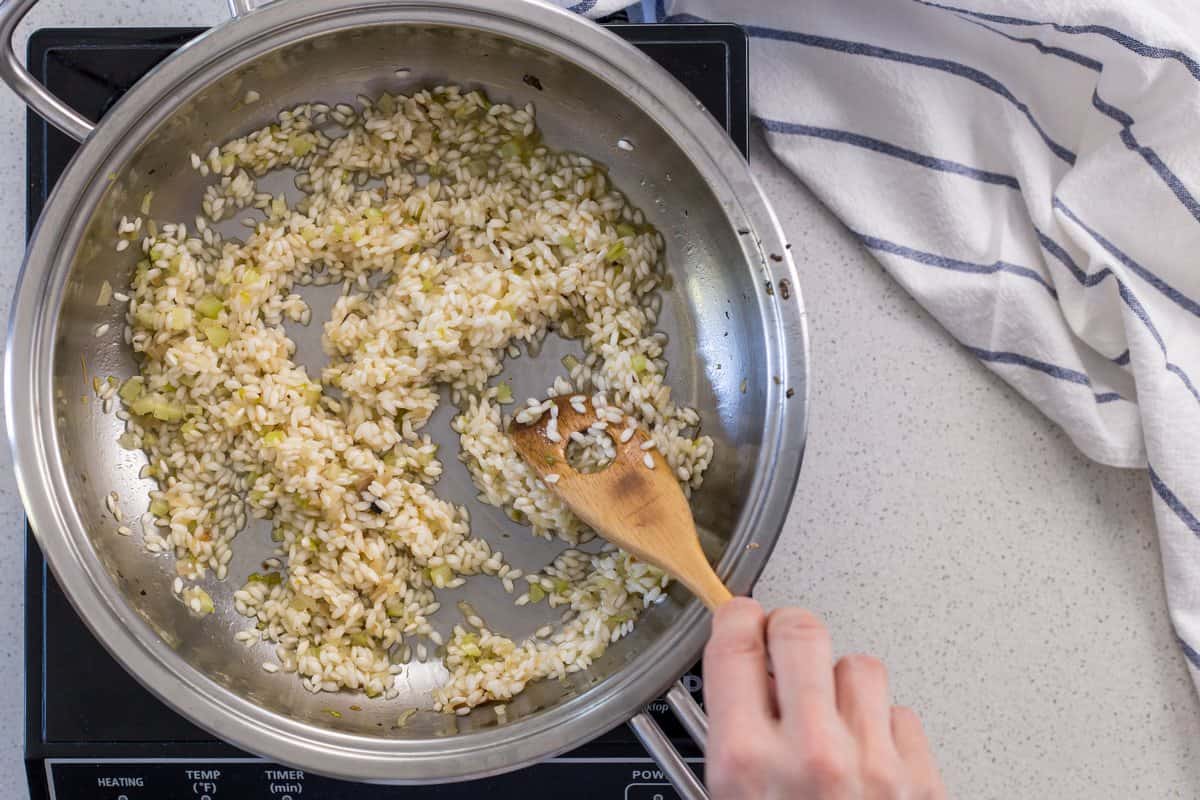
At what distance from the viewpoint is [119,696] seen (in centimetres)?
105

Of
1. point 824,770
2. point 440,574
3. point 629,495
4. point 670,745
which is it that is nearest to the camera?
point 824,770

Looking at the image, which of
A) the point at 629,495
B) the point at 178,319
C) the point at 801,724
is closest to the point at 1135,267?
the point at 629,495

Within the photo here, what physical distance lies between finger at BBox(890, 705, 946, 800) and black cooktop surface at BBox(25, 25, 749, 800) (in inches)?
13.3

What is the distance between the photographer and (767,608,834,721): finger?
71cm

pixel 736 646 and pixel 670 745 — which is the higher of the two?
pixel 736 646

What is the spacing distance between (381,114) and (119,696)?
0.71 m

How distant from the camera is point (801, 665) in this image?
28.4 inches

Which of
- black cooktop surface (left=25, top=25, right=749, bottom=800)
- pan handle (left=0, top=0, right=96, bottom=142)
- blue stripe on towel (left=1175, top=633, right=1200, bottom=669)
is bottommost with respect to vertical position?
blue stripe on towel (left=1175, top=633, right=1200, bottom=669)

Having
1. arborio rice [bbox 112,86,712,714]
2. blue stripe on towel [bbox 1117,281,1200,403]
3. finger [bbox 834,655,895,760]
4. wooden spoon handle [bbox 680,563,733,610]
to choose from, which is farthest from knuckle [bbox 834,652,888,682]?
blue stripe on towel [bbox 1117,281,1200,403]

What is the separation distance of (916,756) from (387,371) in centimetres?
66

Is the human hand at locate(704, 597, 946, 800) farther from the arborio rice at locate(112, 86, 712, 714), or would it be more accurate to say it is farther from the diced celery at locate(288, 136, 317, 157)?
the diced celery at locate(288, 136, 317, 157)

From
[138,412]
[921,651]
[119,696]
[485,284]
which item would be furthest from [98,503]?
[921,651]

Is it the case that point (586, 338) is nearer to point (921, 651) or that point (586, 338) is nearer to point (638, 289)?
point (638, 289)

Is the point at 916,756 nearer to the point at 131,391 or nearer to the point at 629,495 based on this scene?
the point at 629,495
